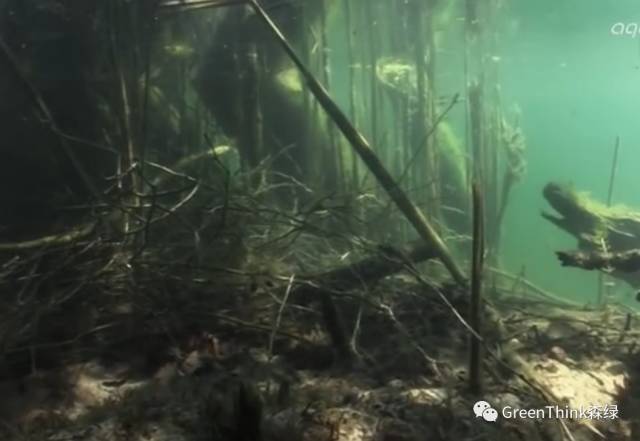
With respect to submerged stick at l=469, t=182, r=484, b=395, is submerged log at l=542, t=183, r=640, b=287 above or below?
below

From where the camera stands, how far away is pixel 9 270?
4.50 meters

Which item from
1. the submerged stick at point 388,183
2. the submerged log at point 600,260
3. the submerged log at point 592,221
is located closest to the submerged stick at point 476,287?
the submerged stick at point 388,183

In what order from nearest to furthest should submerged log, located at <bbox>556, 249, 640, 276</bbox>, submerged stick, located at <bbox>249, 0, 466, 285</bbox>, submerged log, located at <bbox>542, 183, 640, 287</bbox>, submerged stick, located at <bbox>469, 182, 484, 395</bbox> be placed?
submerged stick, located at <bbox>469, 182, 484, 395</bbox> → submerged log, located at <bbox>556, 249, 640, 276</bbox> → submerged stick, located at <bbox>249, 0, 466, 285</bbox> → submerged log, located at <bbox>542, 183, 640, 287</bbox>

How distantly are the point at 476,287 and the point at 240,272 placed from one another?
187 centimetres

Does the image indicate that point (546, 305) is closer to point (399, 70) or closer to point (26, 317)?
point (26, 317)

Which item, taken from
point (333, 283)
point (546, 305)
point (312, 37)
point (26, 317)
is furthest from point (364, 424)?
point (312, 37)

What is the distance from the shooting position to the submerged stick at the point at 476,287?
3.30m

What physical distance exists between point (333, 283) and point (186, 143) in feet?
12.6

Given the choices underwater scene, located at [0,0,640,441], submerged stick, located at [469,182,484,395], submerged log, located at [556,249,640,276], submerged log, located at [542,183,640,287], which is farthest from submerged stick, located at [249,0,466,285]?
submerged log, located at [542,183,640,287]

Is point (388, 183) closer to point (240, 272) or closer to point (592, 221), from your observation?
point (240, 272)

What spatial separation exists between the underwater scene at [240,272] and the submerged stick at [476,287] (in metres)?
0.01

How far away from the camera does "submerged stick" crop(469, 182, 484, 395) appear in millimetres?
3301

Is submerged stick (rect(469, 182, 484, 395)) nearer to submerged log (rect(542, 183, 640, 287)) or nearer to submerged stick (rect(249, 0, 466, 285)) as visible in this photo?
submerged stick (rect(249, 0, 466, 285))

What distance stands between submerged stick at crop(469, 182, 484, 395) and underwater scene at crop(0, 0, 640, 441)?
0.04ft
